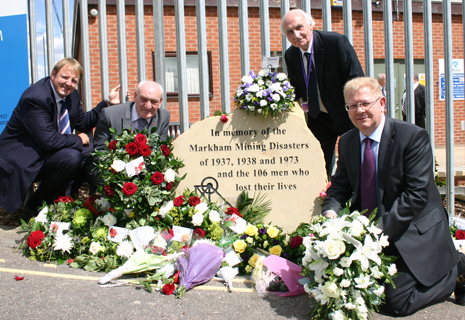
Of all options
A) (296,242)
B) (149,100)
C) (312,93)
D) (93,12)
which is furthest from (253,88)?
(93,12)

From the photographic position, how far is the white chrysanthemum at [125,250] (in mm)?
2967

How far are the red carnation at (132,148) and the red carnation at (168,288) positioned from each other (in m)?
1.11

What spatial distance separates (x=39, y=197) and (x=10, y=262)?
91 centimetres

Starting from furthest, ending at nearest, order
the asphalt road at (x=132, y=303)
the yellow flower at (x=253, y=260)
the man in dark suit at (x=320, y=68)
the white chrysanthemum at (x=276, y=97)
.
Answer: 1. the man in dark suit at (x=320, y=68)
2. the white chrysanthemum at (x=276, y=97)
3. the yellow flower at (x=253, y=260)
4. the asphalt road at (x=132, y=303)

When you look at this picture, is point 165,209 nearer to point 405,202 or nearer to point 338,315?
point 338,315

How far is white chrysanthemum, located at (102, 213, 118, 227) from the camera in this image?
3.22 meters

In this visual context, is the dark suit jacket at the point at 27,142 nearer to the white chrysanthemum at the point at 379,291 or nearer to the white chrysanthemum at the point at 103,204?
the white chrysanthemum at the point at 103,204

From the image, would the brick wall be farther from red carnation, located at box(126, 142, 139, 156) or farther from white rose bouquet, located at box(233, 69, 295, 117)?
red carnation, located at box(126, 142, 139, 156)

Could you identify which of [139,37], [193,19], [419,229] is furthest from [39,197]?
[193,19]

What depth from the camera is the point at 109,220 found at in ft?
10.6

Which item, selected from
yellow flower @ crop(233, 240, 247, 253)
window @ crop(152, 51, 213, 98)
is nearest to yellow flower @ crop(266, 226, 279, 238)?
yellow flower @ crop(233, 240, 247, 253)

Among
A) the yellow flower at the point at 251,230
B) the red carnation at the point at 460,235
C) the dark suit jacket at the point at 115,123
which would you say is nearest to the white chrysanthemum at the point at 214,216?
the yellow flower at the point at 251,230

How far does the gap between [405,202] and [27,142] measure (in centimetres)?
306

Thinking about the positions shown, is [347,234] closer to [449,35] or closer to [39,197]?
[39,197]
